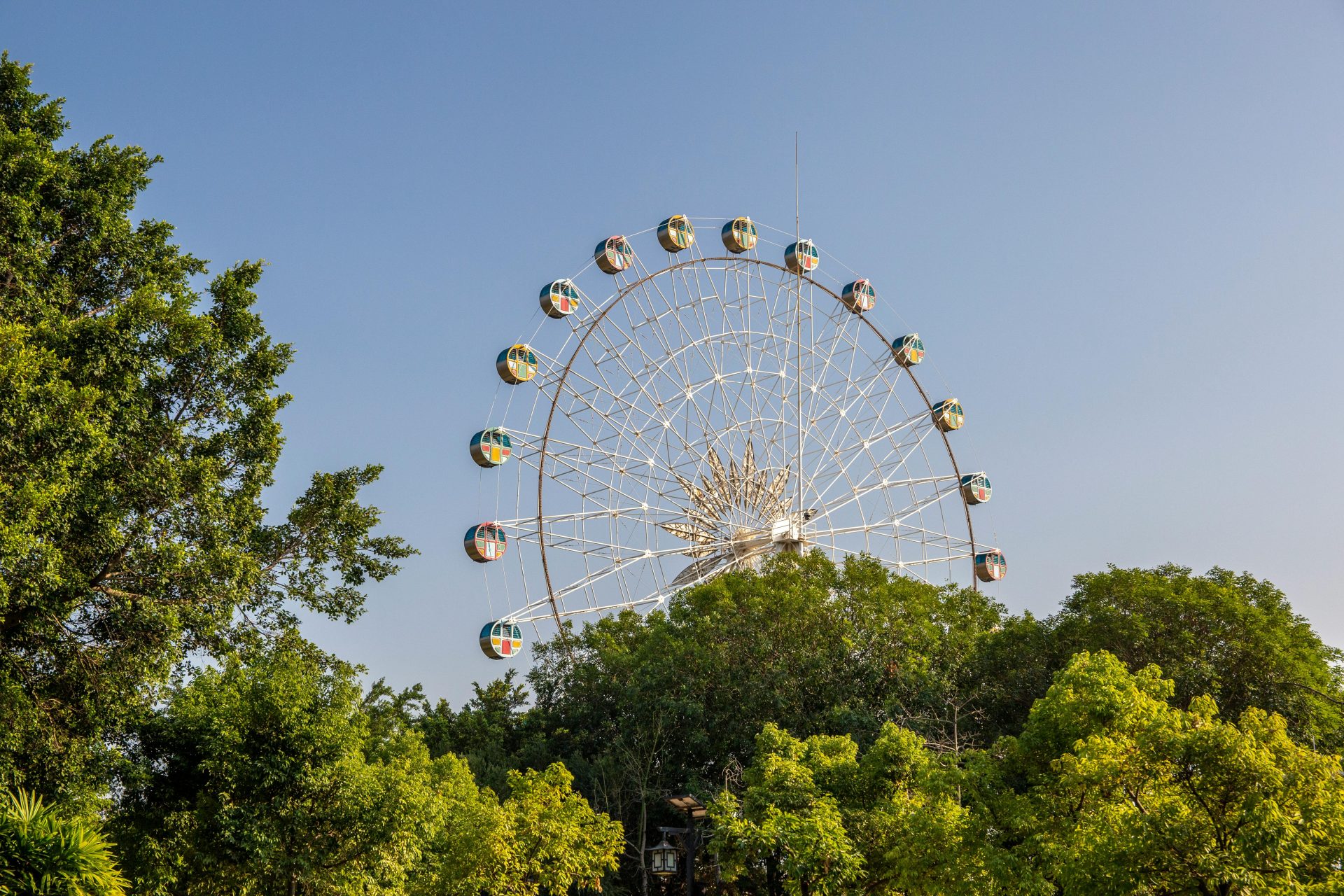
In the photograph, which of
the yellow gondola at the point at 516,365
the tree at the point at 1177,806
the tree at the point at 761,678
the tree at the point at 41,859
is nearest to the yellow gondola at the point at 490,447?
the yellow gondola at the point at 516,365

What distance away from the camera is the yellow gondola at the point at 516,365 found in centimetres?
3120

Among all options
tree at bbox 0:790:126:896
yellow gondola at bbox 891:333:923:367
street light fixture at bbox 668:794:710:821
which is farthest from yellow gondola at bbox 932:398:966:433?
tree at bbox 0:790:126:896

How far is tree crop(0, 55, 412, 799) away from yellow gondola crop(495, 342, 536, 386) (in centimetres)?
1353

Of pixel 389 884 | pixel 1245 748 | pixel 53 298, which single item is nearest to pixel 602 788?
pixel 389 884

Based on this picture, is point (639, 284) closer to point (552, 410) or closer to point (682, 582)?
point (552, 410)

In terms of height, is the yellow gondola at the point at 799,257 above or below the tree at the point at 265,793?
above

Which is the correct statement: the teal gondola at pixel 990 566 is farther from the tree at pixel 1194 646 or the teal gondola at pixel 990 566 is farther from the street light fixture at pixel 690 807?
the street light fixture at pixel 690 807

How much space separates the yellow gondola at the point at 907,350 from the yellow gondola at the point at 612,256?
1138cm

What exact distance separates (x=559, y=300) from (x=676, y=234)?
459cm

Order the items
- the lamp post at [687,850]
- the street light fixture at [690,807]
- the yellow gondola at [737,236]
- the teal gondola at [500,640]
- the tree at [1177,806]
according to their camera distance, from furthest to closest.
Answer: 1. the yellow gondola at [737,236]
2. the teal gondola at [500,640]
3. the street light fixture at [690,807]
4. the lamp post at [687,850]
5. the tree at [1177,806]

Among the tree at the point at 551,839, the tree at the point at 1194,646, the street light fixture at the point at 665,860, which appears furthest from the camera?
the tree at the point at 1194,646

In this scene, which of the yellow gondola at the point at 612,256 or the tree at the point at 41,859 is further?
the yellow gondola at the point at 612,256

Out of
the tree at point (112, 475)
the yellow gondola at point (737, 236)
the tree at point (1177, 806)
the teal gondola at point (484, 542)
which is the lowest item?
the tree at point (1177, 806)

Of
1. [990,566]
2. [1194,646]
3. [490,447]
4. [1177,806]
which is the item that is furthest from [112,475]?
[990,566]
